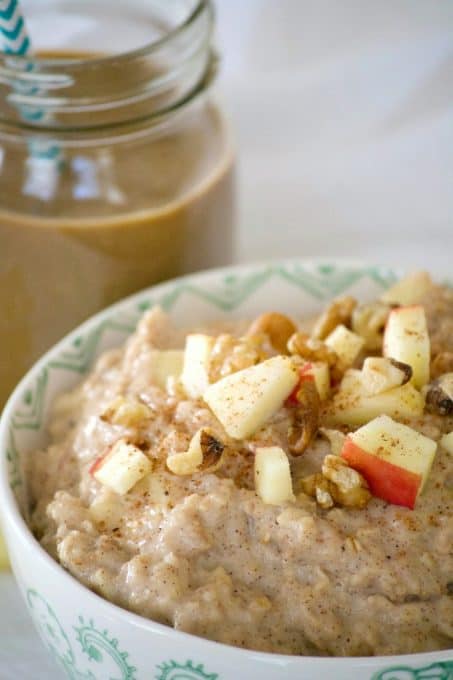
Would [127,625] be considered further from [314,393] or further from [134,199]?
[134,199]

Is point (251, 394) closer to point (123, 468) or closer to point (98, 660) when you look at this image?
point (123, 468)

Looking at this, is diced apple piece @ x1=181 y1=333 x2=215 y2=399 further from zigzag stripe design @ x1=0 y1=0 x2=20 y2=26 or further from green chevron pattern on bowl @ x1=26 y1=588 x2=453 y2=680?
zigzag stripe design @ x1=0 y1=0 x2=20 y2=26

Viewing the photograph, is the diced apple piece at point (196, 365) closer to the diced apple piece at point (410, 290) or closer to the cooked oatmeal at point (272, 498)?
the cooked oatmeal at point (272, 498)

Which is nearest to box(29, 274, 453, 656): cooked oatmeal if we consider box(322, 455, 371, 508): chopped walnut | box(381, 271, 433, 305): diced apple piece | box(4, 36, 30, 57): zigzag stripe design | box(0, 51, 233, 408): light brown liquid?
box(322, 455, 371, 508): chopped walnut

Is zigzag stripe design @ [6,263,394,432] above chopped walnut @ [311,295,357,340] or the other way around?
the other way around

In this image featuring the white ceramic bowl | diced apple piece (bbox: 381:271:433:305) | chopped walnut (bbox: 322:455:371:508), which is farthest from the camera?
diced apple piece (bbox: 381:271:433:305)

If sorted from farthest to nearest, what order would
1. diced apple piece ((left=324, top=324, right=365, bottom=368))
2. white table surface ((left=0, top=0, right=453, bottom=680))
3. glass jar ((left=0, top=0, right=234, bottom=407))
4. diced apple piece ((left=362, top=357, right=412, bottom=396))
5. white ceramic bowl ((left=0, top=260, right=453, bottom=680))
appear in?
white table surface ((left=0, top=0, right=453, bottom=680)) → glass jar ((left=0, top=0, right=234, bottom=407)) → diced apple piece ((left=324, top=324, right=365, bottom=368)) → diced apple piece ((left=362, top=357, right=412, bottom=396)) → white ceramic bowl ((left=0, top=260, right=453, bottom=680))
